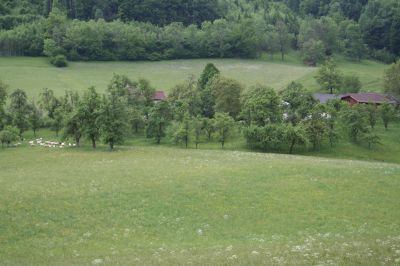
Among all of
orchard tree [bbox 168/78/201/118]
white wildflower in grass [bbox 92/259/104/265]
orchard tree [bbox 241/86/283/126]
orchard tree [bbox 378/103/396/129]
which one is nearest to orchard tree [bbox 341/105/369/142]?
orchard tree [bbox 378/103/396/129]

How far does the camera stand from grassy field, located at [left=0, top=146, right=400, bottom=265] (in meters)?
24.2

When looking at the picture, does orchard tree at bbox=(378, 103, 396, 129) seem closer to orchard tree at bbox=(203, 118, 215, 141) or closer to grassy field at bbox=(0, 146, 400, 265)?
orchard tree at bbox=(203, 118, 215, 141)

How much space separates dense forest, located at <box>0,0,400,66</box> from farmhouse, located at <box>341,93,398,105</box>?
60.9 meters

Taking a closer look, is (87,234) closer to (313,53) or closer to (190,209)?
(190,209)

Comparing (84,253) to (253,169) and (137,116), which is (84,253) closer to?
(253,169)

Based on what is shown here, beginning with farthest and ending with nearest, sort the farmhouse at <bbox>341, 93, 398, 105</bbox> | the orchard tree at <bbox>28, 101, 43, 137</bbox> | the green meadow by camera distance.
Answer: the farmhouse at <bbox>341, 93, 398, 105</bbox>
the orchard tree at <bbox>28, 101, 43, 137</bbox>
the green meadow

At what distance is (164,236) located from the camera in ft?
103

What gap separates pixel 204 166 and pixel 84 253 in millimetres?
26774

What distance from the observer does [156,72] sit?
139 m

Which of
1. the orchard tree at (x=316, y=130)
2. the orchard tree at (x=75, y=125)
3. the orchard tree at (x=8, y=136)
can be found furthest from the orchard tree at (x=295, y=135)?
the orchard tree at (x=8, y=136)

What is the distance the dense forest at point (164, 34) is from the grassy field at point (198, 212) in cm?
9942

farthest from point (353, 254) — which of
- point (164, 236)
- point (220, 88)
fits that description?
point (220, 88)

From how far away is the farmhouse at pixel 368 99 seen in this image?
317 ft

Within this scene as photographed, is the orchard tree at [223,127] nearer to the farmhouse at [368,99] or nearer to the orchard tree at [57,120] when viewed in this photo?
the orchard tree at [57,120]
